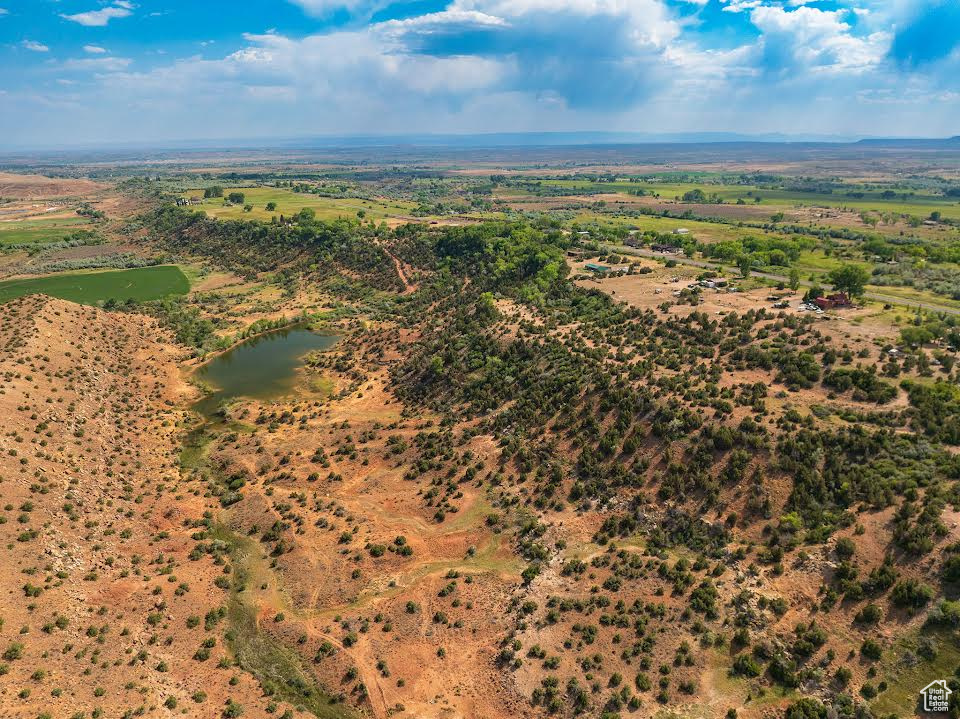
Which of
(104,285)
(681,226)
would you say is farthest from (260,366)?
(681,226)

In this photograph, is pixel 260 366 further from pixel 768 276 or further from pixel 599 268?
pixel 768 276

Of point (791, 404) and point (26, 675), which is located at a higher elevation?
point (791, 404)

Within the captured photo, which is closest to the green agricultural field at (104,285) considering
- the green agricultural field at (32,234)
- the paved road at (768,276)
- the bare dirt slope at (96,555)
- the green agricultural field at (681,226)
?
the bare dirt slope at (96,555)

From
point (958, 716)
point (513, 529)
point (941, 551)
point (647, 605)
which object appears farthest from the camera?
point (513, 529)

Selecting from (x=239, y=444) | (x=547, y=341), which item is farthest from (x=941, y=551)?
(x=239, y=444)

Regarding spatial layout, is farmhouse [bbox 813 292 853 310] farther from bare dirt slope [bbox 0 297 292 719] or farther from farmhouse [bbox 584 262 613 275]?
bare dirt slope [bbox 0 297 292 719]

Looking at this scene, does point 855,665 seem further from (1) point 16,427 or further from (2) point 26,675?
(1) point 16,427
